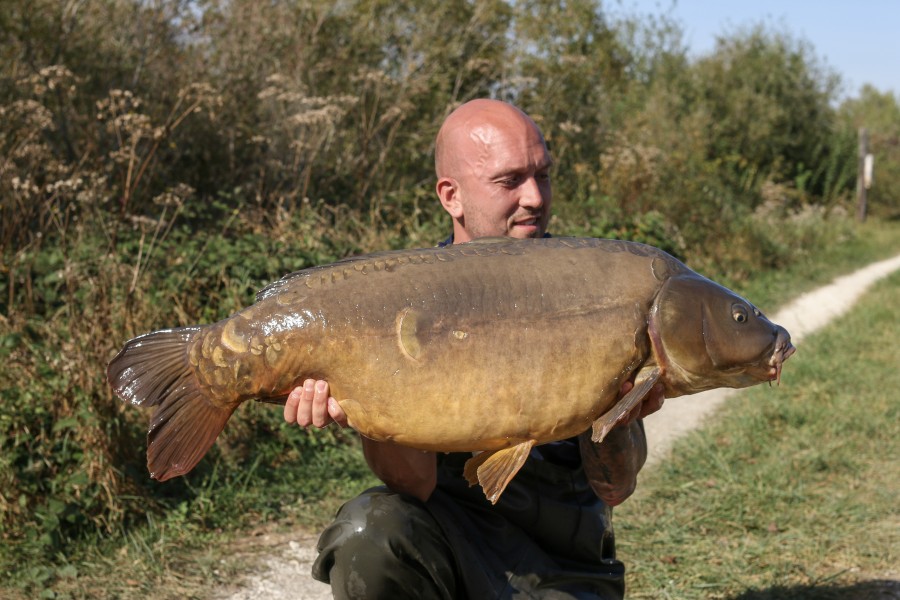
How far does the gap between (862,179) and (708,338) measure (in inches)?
893

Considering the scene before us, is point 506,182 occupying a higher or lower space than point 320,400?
higher

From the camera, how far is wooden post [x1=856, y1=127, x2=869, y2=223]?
22578 millimetres

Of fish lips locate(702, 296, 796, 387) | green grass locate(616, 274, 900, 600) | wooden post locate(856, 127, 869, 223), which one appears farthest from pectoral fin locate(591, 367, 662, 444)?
wooden post locate(856, 127, 869, 223)

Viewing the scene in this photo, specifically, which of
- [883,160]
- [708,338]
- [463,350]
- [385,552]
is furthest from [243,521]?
[883,160]

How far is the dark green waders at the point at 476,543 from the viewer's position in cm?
267

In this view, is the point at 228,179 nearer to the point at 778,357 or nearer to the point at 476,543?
the point at 476,543

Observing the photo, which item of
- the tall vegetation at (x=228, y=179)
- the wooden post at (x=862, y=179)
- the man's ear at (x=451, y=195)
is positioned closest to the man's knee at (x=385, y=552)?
the man's ear at (x=451, y=195)

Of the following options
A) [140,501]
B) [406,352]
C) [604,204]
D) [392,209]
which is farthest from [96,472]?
[604,204]

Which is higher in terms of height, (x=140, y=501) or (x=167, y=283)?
(x=167, y=283)

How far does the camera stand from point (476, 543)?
2.91 meters

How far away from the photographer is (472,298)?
7.49 feet

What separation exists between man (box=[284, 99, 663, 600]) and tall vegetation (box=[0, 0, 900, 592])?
6.18 feet

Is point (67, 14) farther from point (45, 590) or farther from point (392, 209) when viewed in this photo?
point (45, 590)

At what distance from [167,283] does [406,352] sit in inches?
148
